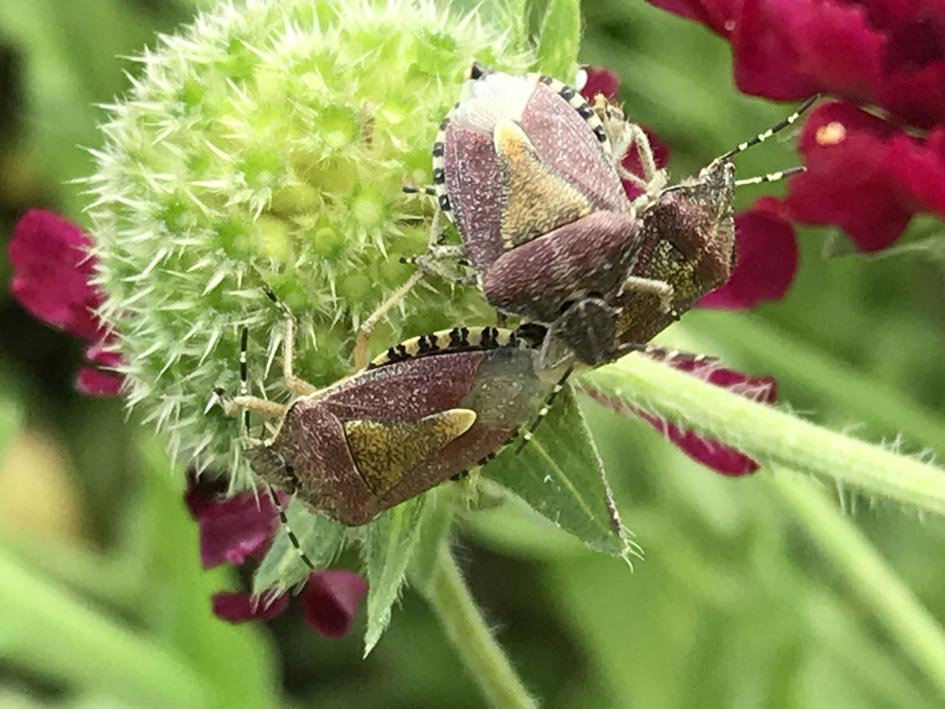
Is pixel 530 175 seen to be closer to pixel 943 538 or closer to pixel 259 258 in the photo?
pixel 259 258

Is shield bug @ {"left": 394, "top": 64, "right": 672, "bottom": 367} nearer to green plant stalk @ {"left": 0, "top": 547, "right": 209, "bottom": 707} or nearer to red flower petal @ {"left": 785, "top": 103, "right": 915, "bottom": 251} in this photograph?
red flower petal @ {"left": 785, "top": 103, "right": 915, "bottom": 251}

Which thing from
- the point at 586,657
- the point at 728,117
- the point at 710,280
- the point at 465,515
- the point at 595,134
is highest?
the point at 595,134

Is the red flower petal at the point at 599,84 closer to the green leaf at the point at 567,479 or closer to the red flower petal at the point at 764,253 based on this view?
the red flower petal at the point at 764,253

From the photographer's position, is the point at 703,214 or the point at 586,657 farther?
the point at 586,657

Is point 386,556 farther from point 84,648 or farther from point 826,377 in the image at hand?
point 826,377

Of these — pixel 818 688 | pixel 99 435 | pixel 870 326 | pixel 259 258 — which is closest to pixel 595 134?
pixel 259 258

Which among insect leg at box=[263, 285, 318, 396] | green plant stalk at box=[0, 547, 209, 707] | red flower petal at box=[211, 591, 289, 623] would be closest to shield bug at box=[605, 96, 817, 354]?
insect leg at box=[263, 285, 318, 396]
